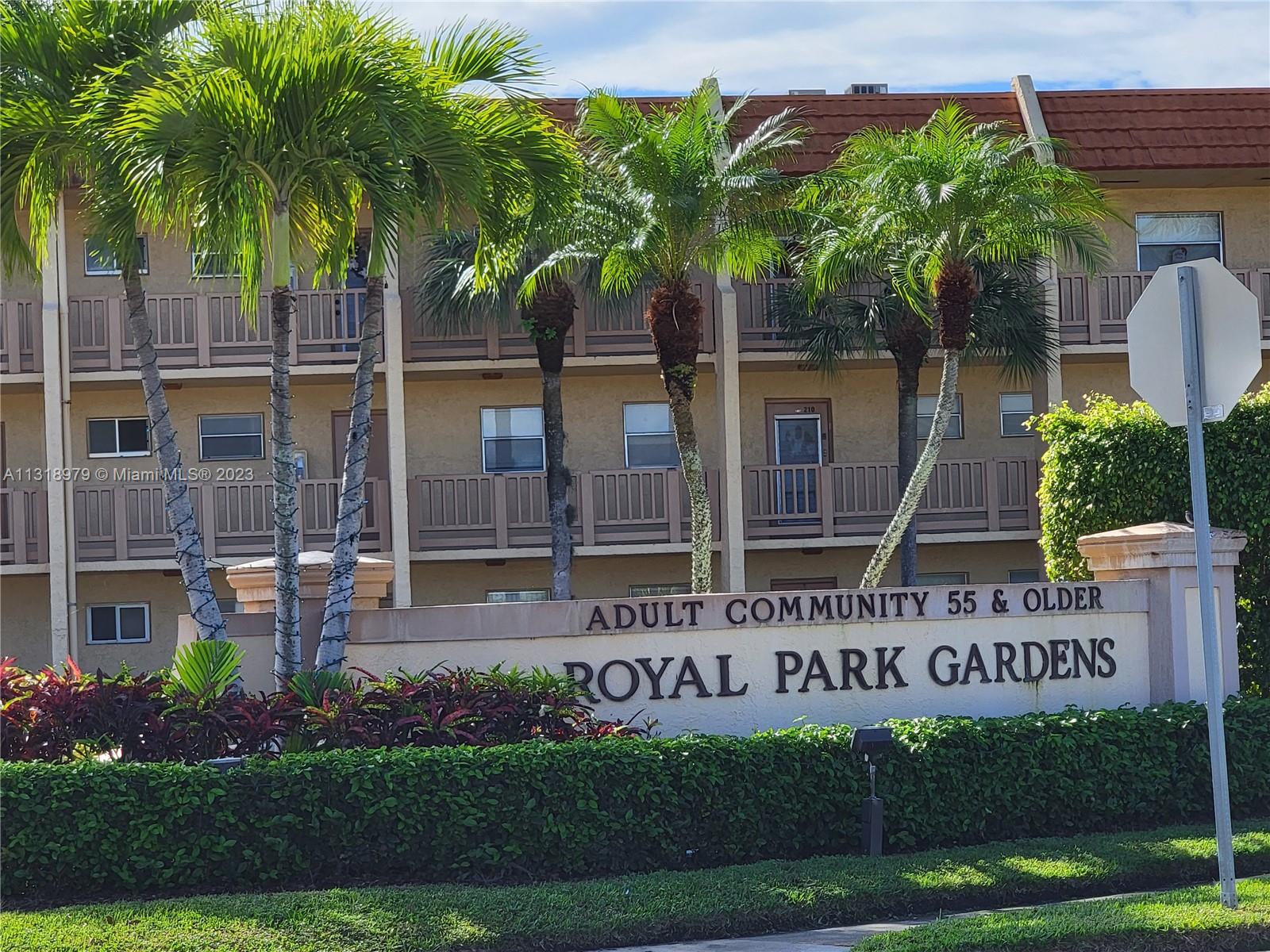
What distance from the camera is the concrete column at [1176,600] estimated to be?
12.1 metres

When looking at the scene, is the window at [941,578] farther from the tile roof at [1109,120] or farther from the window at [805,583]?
the tile roof at [1109,120]

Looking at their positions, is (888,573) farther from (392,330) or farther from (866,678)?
(866,678)

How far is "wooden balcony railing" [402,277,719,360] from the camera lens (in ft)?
69.1

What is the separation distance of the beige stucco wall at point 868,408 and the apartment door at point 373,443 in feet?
18.3

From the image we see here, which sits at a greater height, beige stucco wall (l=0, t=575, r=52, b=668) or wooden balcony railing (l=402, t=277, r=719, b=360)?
wooden balcony railing (l=402, t=277, r=719, b=360)

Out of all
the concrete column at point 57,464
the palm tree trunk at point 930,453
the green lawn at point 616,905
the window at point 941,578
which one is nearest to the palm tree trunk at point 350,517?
the green lawn at point 616,905

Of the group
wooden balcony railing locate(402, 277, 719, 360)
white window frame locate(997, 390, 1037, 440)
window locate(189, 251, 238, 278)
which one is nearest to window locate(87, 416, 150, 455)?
wooden balcony railing locate(402, 277, 719, 360)

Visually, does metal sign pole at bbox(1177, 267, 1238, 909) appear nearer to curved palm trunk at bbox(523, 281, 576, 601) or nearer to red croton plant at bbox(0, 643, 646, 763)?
red croton plant at bbox(0, 643, 646, 763)

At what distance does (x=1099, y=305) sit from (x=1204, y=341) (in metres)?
14.8

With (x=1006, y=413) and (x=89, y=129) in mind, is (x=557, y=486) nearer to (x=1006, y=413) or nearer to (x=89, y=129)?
(x=1006, y=413)

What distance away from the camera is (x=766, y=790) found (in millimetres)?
9570

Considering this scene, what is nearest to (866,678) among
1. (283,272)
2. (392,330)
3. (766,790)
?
(766,790)

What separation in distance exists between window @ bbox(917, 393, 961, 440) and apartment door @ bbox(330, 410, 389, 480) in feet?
27.4

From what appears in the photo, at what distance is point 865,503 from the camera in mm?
21562
